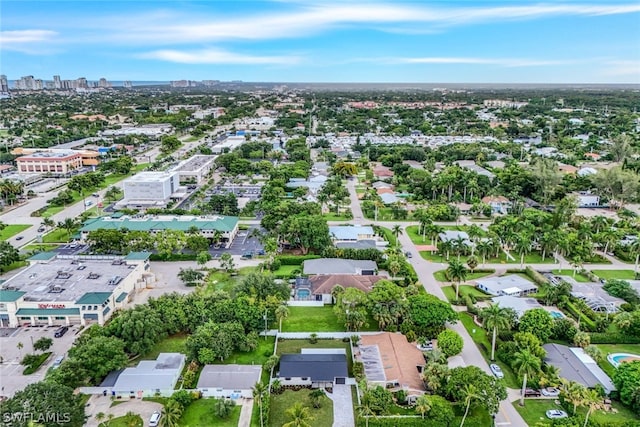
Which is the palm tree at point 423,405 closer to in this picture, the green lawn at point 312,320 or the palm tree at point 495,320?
the palm tree at point 495,320

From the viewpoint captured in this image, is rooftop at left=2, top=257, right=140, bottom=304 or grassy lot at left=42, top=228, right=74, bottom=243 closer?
rooftop at left=2, top=257, right=140, bottom=304

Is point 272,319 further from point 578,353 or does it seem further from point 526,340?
point 578,353

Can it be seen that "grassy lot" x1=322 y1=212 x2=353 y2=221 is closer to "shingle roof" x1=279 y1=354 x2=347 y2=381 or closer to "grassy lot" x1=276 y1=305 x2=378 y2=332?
"grassy lot" x1=276 y1=305 x2=378 y2=332

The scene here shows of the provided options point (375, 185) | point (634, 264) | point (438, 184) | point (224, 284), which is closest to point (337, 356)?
point (224, 284)

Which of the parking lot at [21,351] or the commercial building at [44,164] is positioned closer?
the parking lot at [21,351]

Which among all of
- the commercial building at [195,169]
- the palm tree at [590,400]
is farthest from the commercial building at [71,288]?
the commercial building at [195,169]

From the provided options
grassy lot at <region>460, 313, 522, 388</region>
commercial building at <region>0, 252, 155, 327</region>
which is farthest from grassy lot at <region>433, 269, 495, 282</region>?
commercial building at <region>0, 252, 155, 327</region>

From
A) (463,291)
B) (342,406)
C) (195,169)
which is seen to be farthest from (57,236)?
(463,291)
